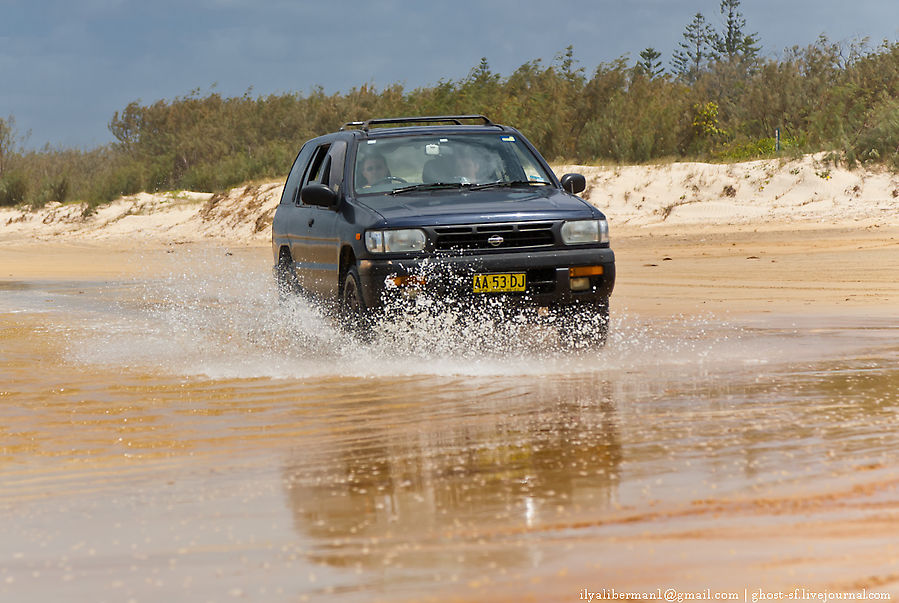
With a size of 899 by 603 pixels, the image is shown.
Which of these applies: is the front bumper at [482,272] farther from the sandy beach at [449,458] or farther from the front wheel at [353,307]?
the sandy beach at [449,458]

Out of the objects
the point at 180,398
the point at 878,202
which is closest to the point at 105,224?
the point at 878,202

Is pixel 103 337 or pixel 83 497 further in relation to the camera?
pixel 103 337

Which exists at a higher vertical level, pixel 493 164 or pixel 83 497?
pixel 493 164

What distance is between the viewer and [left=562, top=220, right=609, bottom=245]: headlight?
831 centimetres

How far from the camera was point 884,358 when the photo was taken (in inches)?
309

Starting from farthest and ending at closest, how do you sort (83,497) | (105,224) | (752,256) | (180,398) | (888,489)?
(105,224) → (752,256) → (180,398) → (83,497) → (888,489)

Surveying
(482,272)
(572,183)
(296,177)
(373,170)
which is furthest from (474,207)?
(296,177)

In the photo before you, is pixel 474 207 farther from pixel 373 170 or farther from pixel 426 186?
pixel 373 170

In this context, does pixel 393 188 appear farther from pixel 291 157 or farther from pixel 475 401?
pixel 291 157

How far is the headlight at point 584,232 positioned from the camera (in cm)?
831

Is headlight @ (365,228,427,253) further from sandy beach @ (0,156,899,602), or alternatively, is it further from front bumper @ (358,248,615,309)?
sandy beach @ (0,156,899,602)

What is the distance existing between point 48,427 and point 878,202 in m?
17.9

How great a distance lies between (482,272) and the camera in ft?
26.3

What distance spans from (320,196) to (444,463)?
4.25 meters
